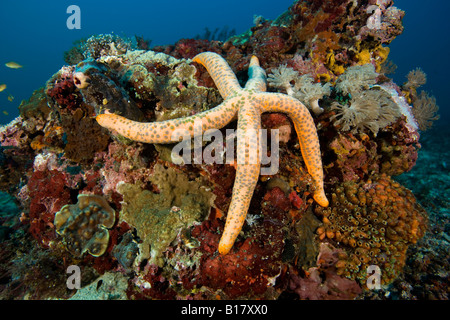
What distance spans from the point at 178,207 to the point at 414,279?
197 inches

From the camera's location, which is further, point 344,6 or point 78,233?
point 344,6

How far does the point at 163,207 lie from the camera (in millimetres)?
4109

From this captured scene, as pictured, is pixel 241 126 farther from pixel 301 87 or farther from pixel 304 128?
pixel 301 87

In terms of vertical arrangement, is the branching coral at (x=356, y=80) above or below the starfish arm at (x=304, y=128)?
above

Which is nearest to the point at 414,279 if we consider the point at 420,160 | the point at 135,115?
the point at 135,115

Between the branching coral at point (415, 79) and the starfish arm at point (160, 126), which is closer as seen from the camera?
the starfish arm at point (160, 126)

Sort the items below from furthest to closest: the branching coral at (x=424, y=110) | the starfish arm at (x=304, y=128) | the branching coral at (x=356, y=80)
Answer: the branching coral at (x=424, y=110) < the branching coral at (x=356, y=80) < the starfish arm at (x=304, y=128)

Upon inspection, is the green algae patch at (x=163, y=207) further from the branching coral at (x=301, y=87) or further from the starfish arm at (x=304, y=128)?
the branching coral at (x=301, y=87)

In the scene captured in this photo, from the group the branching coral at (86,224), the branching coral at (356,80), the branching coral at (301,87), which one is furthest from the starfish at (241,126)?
the branching coral at (86,224)

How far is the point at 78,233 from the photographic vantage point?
4305mm

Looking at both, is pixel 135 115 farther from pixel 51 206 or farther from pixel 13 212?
pixel 13 212

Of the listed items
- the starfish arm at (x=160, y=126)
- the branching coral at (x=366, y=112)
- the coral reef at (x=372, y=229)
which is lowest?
the coral reef at (x=372, y=229)

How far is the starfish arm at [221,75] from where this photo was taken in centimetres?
392
